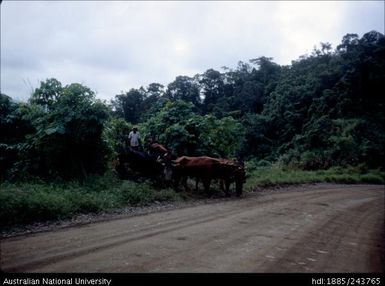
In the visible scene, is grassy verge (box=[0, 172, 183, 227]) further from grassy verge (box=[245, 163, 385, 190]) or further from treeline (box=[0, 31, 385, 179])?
grassy verge (box=[245, 163, 385, 190])

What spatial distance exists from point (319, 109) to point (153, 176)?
40054 mm

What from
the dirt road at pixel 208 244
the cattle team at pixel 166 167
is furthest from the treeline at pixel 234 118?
the dirt road at pixel 208 244

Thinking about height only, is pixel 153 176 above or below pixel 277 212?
above

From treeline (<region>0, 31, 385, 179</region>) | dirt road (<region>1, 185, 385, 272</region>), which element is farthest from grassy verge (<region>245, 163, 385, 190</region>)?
dirt road (<region>1, 185, 385, 272</region>)

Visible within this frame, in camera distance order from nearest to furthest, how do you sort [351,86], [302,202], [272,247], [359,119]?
[272,247] → [302,202] → [359,119] → [351,86]

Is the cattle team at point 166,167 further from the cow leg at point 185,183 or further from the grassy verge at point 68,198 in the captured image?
the grassy verge at point 68,198

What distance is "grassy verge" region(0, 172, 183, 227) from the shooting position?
9.05m

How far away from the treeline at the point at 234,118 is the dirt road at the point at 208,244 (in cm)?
539

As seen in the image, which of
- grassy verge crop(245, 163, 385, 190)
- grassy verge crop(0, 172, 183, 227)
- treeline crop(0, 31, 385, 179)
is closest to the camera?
grassy verge crop(0, 172, 183, 227)

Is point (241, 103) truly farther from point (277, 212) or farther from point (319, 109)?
point (277, 212)

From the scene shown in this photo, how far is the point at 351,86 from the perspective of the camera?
1949 inches

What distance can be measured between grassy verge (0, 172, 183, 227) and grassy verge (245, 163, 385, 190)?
7.27 m

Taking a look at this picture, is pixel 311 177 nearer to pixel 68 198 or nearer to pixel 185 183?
pixel 185 183
